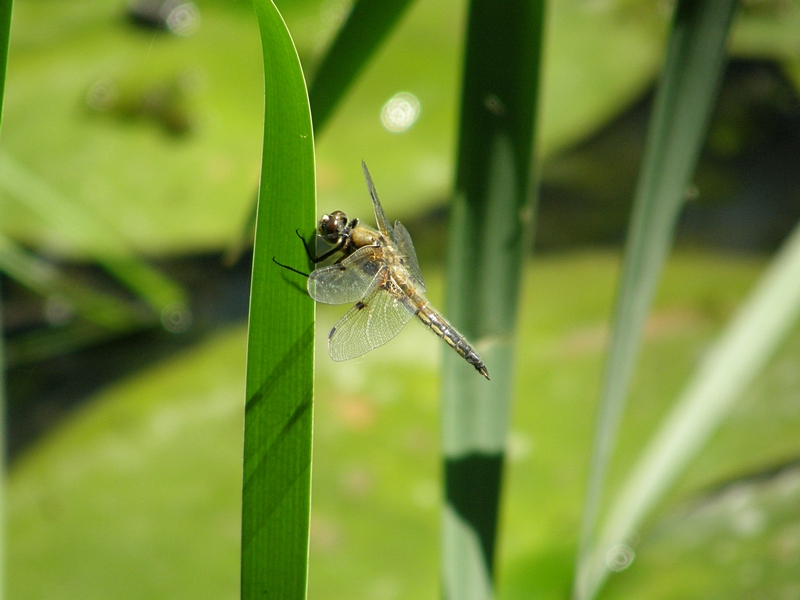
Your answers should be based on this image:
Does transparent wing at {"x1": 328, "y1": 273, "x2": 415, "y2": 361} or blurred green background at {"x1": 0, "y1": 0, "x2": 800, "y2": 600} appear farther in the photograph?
blurred green background at {"x1": 0, "y1": 0, "x2": 800, "y2": 600}

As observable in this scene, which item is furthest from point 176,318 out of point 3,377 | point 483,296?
point 483,296


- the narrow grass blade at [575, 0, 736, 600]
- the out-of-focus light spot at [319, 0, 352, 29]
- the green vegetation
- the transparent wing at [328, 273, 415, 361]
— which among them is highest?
the narrow grass blade at [575, 0, 736, 600]

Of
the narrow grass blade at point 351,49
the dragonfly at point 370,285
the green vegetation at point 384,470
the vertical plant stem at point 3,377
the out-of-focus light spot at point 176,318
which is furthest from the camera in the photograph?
the out-of-focus light spot at point 176,318

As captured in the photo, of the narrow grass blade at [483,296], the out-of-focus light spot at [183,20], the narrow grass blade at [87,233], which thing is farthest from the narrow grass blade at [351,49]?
the out-of-focus light spot at [183,20]

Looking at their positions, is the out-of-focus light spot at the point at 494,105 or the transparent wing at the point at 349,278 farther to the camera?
the transparent wing at the point at 349,278

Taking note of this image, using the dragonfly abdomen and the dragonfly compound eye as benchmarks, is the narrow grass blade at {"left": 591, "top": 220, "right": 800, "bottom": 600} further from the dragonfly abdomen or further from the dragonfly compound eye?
the dragonfly compound eye

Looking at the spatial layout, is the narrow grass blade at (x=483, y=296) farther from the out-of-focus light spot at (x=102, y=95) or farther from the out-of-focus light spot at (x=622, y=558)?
the out-of-focus light spot at (x=102, y=95)

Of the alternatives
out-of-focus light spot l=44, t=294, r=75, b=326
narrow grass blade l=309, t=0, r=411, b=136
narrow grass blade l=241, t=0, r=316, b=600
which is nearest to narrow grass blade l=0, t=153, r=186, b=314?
out-of-focus light spot l=44, t=294, r=75, b=326

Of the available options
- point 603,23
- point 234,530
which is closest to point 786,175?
point 603,23
